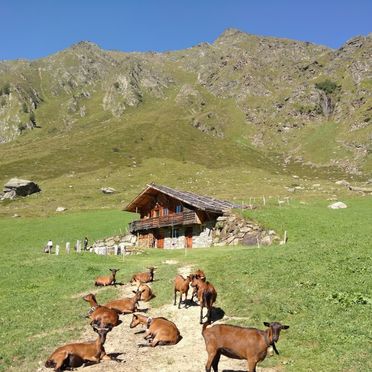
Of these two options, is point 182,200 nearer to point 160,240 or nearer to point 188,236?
point 188,236

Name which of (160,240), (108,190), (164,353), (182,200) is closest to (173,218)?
(182,200)

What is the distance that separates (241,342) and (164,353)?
434 cm

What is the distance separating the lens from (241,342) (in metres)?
13.4

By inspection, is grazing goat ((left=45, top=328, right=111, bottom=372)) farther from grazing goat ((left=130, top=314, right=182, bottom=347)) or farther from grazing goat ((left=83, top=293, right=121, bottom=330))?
grazing goat ((left=83, top=293, right=121, bottom=330))

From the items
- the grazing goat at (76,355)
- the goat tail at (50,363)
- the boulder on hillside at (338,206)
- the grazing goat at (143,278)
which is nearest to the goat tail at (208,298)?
the grazing goat at (76,355)

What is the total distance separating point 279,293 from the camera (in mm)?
22125

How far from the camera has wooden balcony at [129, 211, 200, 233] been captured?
5978 cm

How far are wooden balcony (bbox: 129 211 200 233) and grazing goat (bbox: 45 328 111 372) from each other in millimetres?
43356

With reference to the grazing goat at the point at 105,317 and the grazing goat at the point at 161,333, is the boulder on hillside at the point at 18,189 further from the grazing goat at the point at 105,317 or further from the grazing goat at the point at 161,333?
the grazing goat at the point at 161,333

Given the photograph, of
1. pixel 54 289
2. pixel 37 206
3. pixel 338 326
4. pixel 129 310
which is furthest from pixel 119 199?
pixel 338 326

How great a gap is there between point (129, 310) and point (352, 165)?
593ft

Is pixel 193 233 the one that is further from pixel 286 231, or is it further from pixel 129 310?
pixel 129 310

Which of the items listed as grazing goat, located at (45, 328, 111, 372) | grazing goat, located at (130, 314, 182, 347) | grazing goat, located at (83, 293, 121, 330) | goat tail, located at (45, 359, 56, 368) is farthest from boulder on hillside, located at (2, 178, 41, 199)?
grazing goat, located at (45, 328, 111, 372)

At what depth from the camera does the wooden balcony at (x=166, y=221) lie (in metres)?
59.8
